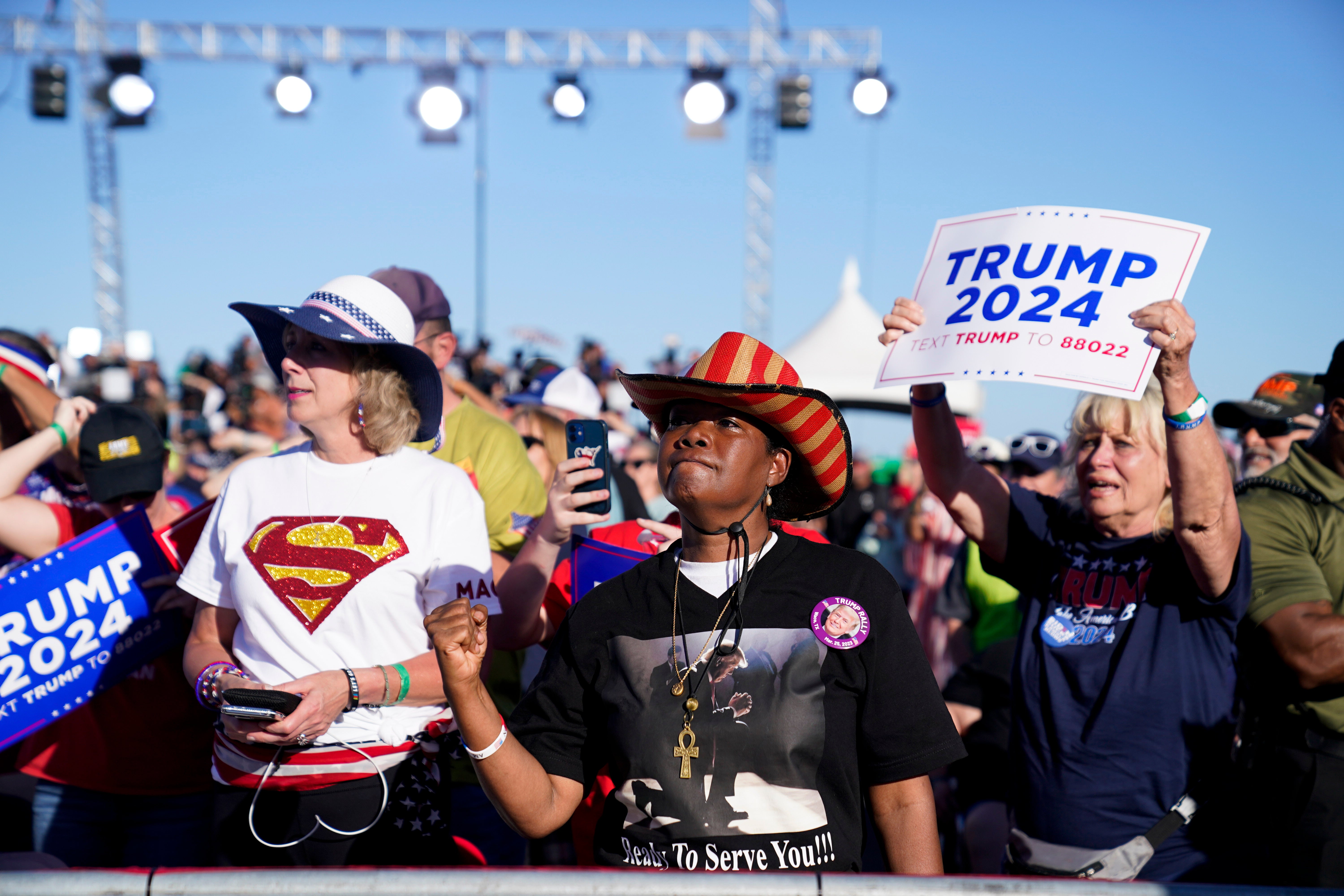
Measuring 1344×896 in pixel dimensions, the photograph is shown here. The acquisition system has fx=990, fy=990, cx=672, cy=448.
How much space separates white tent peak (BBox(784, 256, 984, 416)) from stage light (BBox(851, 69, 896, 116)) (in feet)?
9.95

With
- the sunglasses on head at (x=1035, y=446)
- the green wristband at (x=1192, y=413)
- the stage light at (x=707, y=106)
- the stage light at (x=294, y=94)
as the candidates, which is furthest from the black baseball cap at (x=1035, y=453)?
the stage light at (x=294, y=94)

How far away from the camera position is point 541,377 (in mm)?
5562

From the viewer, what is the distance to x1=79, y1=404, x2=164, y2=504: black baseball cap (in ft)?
10.4

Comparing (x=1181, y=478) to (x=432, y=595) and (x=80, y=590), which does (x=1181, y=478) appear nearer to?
(x=432, y=595)

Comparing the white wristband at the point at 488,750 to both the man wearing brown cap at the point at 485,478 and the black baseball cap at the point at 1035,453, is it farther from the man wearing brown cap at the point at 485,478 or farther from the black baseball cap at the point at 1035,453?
the black baseball cap at the point at 1035,453

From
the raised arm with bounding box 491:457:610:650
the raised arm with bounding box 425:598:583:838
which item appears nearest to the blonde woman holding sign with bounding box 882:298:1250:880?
the raised arm with bounding box 491:457:610:650

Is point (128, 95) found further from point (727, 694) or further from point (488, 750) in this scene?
point (727, 694)

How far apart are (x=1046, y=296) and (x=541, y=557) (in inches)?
60.6

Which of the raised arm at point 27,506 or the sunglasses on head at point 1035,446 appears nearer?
the raised arm at point 27,506

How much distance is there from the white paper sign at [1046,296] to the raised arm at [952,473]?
0.38ft

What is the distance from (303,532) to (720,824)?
4.40 ft

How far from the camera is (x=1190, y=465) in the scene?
7.53 ft

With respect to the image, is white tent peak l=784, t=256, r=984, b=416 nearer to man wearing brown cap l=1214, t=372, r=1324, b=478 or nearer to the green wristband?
man wearing brown cap l=1214, t=372, r=1324, b=478

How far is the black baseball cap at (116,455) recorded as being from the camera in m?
3.16
